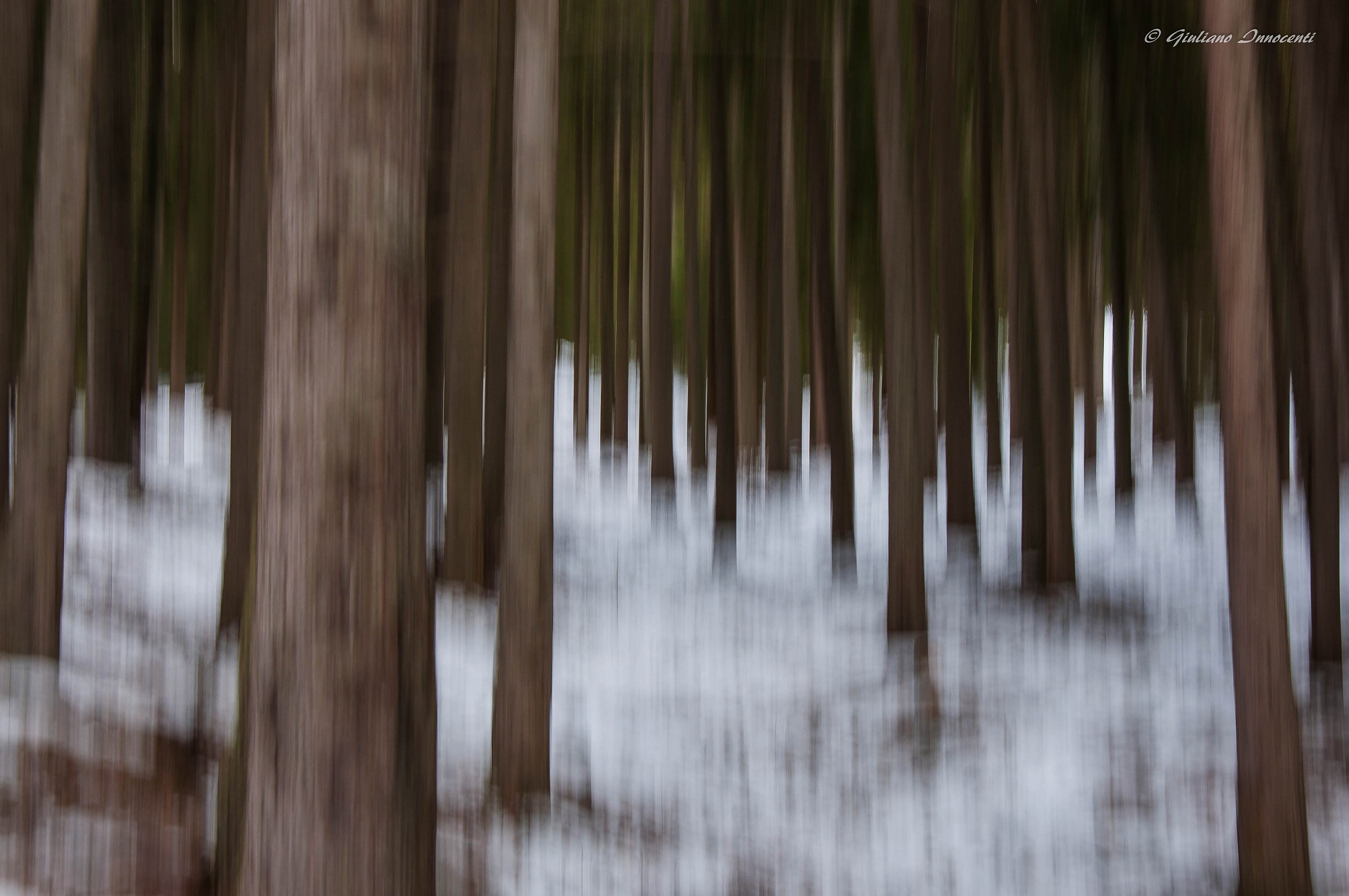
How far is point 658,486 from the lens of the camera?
8914 millimetres

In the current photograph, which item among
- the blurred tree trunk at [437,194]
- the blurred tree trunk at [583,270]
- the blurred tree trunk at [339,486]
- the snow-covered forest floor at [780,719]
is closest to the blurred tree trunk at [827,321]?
the snow-covered forest floor at [780,719]

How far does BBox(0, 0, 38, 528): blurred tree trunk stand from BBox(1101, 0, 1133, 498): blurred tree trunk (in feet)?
21.5

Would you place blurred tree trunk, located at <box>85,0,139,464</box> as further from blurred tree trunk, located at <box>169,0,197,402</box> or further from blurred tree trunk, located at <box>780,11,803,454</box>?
blurred tree trunk, located at <box>780,11,803,454</box>

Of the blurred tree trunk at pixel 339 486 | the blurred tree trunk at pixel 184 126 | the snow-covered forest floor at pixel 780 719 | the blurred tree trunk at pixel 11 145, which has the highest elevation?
the blurred tree trunk at pixel 184 126

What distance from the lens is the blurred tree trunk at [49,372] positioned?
4.12 m

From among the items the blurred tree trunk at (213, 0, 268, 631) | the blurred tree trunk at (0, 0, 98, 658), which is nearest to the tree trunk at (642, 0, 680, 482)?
the blurred tree trunk at (213, 0, 268, 631)

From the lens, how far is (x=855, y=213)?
9.38 meters

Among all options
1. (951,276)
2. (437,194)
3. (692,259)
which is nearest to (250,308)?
(437,194)

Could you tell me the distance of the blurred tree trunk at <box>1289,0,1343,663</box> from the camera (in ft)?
16.7

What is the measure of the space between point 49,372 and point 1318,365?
6.36 metres

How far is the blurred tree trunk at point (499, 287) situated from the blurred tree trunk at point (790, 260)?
3.58 metres

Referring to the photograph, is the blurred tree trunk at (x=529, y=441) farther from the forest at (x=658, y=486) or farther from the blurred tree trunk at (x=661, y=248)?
the blurred tree trunk at (x=661, y=248)

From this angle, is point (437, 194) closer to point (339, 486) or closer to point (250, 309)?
point (339, 486)

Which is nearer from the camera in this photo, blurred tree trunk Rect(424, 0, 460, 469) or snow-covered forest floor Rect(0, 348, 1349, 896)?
blurred tree trunk Rect(424, 0, 460, 469)
